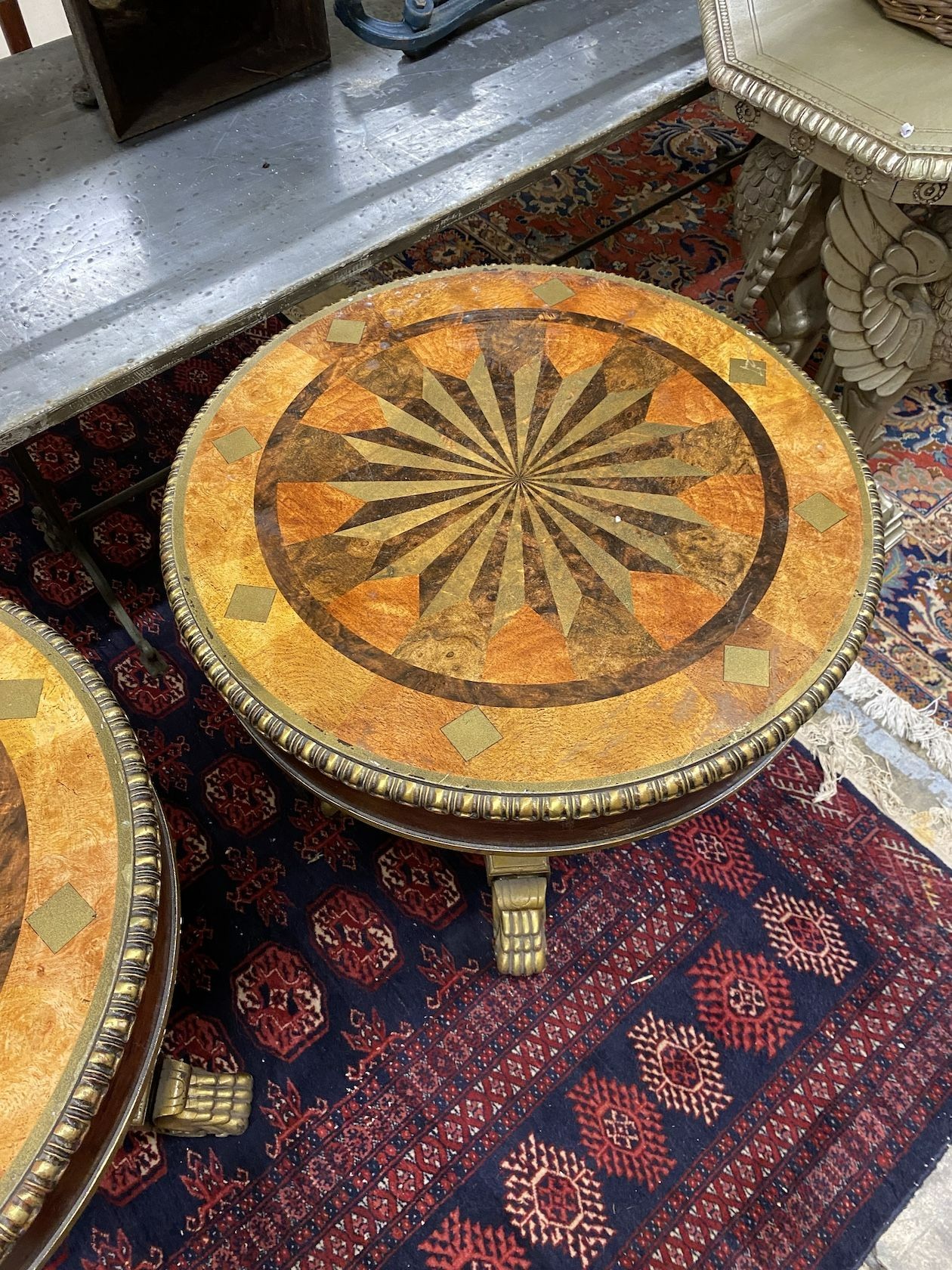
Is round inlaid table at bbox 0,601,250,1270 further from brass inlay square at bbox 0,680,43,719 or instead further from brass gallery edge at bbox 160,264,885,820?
brass gallery edge at bbox 160,264,885,820

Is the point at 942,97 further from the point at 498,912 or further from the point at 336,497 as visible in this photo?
the point at 498,912

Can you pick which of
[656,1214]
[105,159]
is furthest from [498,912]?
[105,159]

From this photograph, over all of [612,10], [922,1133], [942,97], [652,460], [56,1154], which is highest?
[612,10]

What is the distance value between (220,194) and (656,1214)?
177 cm

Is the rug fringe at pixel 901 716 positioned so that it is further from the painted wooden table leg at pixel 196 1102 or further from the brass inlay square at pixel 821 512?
the painted wooden table leg at pixel 196 1102

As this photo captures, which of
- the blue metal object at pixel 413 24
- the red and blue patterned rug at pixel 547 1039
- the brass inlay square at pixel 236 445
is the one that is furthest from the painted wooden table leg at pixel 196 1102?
the blue metal object at pixel 413 24

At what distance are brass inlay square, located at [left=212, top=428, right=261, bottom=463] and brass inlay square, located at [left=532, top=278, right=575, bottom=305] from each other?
0.54 metres

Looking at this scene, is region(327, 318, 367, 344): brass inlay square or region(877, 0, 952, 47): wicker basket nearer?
region(327, 318, 367, 344): brass inlay square

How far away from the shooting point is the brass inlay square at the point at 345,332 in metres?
1.42

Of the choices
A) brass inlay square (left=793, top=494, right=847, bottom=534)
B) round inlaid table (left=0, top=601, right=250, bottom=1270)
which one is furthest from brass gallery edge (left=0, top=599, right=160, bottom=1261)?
brass inlay square (left=793, top=494, right=847, bottom=534)

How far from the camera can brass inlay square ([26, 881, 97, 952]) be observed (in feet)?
2.89

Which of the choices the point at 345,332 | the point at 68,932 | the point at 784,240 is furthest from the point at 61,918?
the point at 784,240

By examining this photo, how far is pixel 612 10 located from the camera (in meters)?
2.01

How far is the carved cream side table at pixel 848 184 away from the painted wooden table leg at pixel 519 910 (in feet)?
4.03
